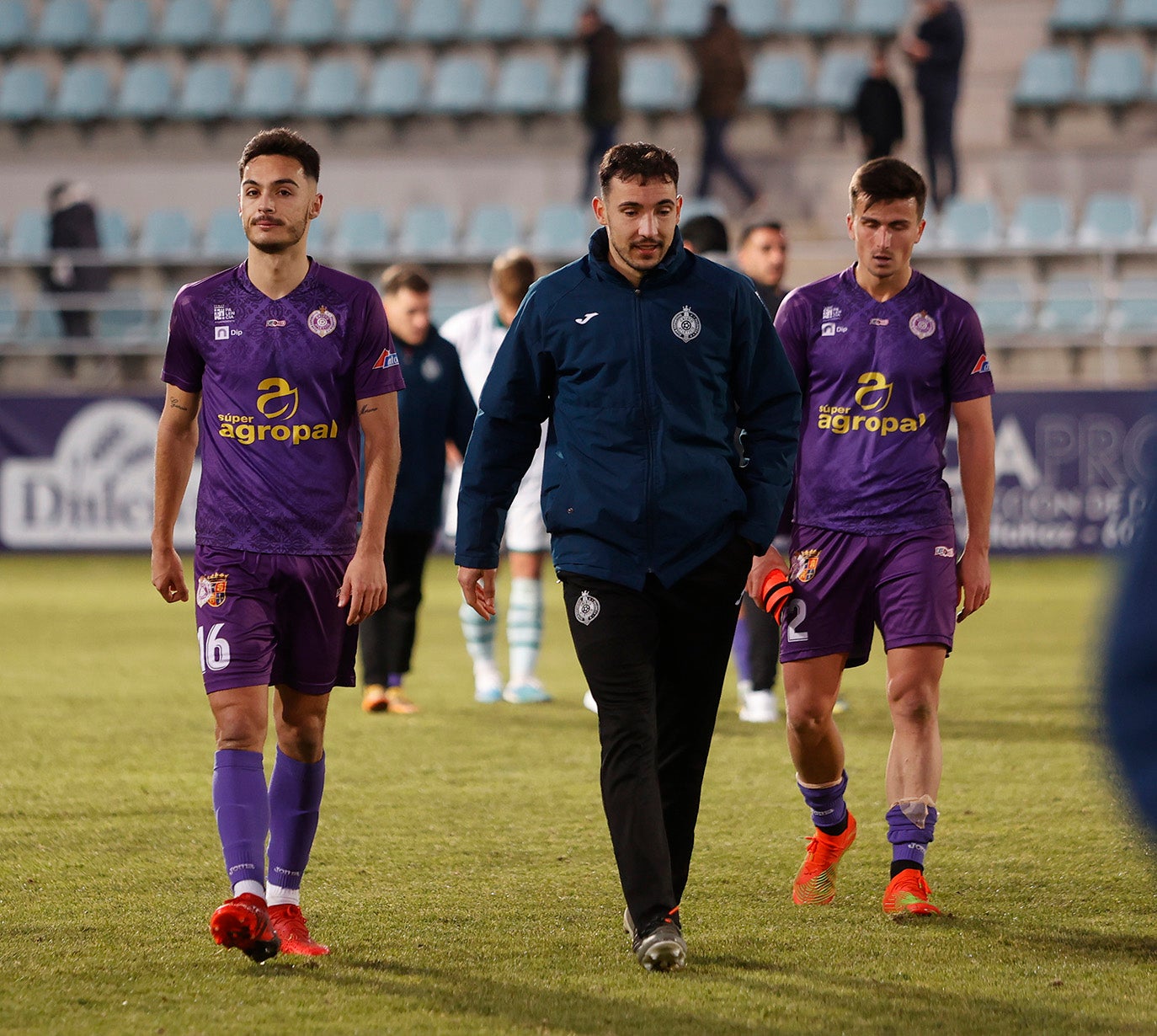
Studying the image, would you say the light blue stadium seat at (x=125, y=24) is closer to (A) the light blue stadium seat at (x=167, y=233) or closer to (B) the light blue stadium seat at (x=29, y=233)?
(B) the light blue stadium seat at (x=29, y=233)

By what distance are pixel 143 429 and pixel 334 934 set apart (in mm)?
12348

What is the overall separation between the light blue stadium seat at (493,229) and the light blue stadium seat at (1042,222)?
5735 millimetres

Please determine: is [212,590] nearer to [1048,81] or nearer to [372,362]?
[372,362]

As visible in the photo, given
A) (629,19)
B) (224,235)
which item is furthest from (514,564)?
(629,19)

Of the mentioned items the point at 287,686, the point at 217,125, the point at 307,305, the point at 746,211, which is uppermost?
the point at 217,125

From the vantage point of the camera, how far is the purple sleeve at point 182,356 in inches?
170

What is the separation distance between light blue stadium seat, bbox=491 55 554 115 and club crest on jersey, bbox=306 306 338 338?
59.9ft

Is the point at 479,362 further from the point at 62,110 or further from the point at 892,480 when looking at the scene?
Result: the point at 62,110

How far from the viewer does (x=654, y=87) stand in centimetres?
2184

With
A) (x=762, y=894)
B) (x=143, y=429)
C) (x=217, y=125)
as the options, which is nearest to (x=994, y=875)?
(x=762, y=894)

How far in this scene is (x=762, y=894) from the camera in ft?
16.4

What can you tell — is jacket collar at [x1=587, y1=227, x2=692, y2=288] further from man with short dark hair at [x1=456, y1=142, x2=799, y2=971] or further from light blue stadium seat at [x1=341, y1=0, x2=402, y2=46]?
light blue stadium seat at [x1=341, y1=0, x2=402, y2=46]

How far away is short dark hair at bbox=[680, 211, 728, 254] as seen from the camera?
27.5 feet

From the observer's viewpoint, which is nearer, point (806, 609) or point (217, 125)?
point (806, 609)
